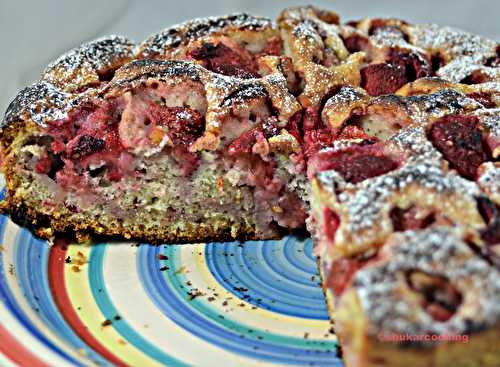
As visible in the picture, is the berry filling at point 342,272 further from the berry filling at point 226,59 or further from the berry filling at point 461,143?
the berry filling at point 226,59

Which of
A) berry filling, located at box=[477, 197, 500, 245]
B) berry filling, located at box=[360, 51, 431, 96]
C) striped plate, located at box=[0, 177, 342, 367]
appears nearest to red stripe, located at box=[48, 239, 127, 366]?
striped plate, located at box=[0, 177, 342, 367]

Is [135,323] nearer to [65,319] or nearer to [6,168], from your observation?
[65,319]

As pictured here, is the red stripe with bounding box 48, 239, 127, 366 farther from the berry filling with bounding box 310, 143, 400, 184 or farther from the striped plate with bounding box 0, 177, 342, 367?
the berry filling with bounding box 310, 143, 400, 184

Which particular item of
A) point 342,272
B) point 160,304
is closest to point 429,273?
point 342,272

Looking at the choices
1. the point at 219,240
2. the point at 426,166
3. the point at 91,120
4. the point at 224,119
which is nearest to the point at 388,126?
the point at 426,166

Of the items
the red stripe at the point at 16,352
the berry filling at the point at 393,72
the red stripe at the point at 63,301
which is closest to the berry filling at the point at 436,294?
the red stripe at the point at 63,301

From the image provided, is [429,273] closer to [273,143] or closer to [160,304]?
[273,143]
